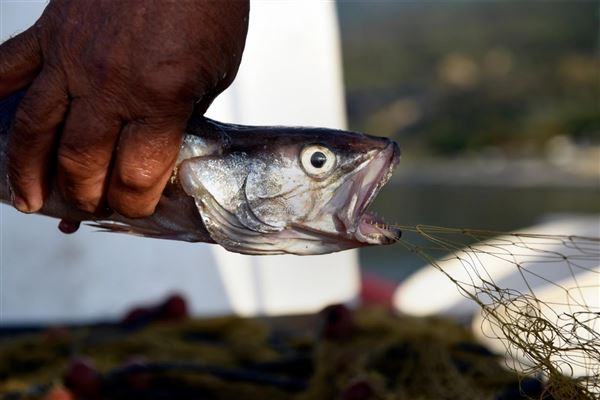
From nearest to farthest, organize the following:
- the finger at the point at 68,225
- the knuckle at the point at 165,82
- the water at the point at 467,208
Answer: the knuckle at the point at 165,82 < the finger at the point at 68,225 < the water at the point at 467,208

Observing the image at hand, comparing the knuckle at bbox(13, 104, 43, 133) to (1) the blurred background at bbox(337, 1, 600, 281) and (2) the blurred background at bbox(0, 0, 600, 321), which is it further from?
(1) the blurred background at bbox(337, 1, 600, 281)

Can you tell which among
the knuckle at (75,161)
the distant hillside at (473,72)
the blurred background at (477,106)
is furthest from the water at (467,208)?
the knuckle at (75,161)

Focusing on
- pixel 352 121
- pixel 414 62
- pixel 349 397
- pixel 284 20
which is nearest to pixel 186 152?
pixel 349 397

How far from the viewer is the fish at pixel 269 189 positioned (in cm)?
217

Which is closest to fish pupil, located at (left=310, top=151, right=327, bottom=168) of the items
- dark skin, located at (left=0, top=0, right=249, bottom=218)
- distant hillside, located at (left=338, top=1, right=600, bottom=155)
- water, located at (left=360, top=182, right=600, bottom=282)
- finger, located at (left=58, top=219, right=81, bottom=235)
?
dark skin, located at (left=0, top=0, right=249, bottom=218)

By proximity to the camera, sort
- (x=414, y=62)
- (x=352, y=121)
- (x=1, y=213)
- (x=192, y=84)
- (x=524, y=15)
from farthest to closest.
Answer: (x=524, y=15)
(x=414, y=62)
(x=352, y=121)
(x=1, y=213)
(x=192, y=84)

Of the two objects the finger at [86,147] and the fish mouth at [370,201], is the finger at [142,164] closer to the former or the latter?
the finger at [86,147]

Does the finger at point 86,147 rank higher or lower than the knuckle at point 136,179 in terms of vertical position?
higher

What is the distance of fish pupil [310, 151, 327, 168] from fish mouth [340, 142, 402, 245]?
95 mm

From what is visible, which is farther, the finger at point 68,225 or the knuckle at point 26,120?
the finger at point 68,225

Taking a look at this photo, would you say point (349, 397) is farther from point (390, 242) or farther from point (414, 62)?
point (414, 62)

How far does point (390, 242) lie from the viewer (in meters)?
2.13

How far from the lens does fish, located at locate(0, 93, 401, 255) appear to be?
85.4 inches

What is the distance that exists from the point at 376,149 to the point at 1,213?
113 inches
